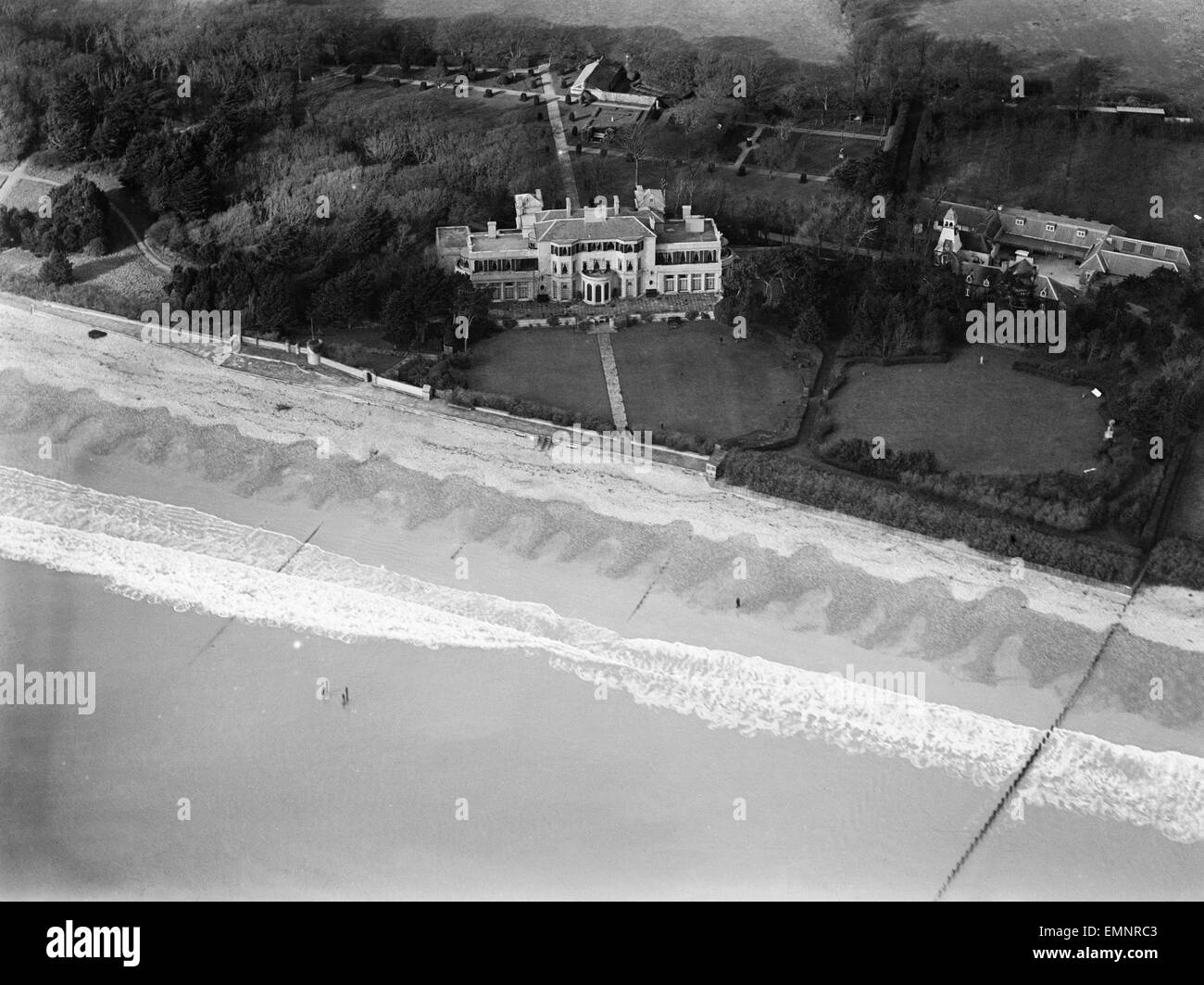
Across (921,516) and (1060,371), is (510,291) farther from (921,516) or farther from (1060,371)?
(1060,371)

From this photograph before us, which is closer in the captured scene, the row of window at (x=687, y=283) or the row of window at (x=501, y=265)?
the row of window at (x=501, y=265)

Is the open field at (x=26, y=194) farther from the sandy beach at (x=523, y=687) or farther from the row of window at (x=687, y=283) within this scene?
the row of window at (x=687, y=283)

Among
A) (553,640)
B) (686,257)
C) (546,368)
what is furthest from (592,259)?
(553,640)

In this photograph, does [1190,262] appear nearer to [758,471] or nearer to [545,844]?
[758,471]

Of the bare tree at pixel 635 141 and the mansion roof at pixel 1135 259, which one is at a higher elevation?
the bare tree at pixel 635 141

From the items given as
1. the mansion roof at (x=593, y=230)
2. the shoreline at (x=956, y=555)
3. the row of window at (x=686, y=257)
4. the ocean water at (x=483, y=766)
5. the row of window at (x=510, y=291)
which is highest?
the mansion roof at (x=593, y=230)

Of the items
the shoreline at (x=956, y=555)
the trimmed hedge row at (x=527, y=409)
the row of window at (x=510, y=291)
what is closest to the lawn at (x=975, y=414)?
the shoreline at (x=956, y=555)
